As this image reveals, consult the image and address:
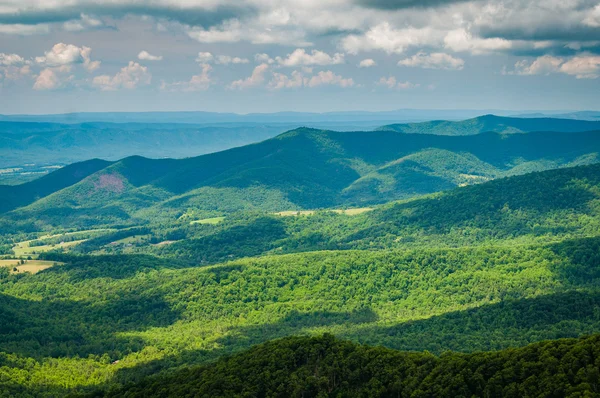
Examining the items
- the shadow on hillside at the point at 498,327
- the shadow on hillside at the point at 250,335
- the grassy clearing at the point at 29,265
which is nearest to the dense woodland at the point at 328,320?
the shadow on hillside at the point at 498,327

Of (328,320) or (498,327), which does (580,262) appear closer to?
(498,327)

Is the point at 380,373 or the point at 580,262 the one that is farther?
the point at 580,262

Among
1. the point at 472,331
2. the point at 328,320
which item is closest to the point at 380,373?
the point at 472,331

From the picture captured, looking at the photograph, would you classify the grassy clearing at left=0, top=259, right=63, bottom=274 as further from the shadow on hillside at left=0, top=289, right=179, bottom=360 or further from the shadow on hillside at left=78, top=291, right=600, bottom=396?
the shadow on hillside at left=78, top=291, right=600, bottom=396

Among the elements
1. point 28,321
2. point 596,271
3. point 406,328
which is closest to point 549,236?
point 596,271

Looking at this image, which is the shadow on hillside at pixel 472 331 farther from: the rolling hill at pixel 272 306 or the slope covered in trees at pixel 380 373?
the slope covered in trees at pixel 380 373

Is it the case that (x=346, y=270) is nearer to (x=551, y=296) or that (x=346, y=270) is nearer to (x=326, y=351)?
(x=551, y=296)
